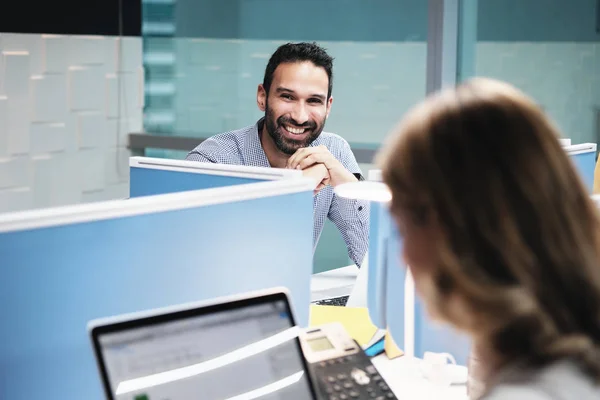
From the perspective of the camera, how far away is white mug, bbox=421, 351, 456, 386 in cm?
168

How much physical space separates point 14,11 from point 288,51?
1.48m

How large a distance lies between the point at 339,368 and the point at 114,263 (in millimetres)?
376

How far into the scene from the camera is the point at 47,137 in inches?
158

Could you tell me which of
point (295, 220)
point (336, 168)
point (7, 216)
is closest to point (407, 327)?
point (295, 220)

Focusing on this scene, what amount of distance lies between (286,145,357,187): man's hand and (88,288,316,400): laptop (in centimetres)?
141

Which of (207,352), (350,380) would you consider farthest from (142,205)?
(350,380)

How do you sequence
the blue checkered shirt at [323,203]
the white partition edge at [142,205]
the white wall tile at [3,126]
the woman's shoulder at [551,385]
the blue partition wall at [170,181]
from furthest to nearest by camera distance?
the white wall tile at [3,126] < the blue checkered shirt at [323,203] < the blue partition wall at [170,181] < the white partition edge at [142,205] < the woman's shoulder at [551,385]

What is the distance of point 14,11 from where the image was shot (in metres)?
3.83

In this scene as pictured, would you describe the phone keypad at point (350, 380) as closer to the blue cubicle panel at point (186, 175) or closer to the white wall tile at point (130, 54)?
the blue cubicle panel at point (186, 175)

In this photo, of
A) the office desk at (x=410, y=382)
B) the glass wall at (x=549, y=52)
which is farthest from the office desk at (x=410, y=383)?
the glass wall at (x=549, y=52)

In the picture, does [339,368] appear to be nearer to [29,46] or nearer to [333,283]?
[333,283]

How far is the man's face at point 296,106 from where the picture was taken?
114 inches

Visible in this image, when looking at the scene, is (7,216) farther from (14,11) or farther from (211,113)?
(211,113)

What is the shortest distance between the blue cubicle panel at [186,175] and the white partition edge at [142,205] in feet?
0.43
